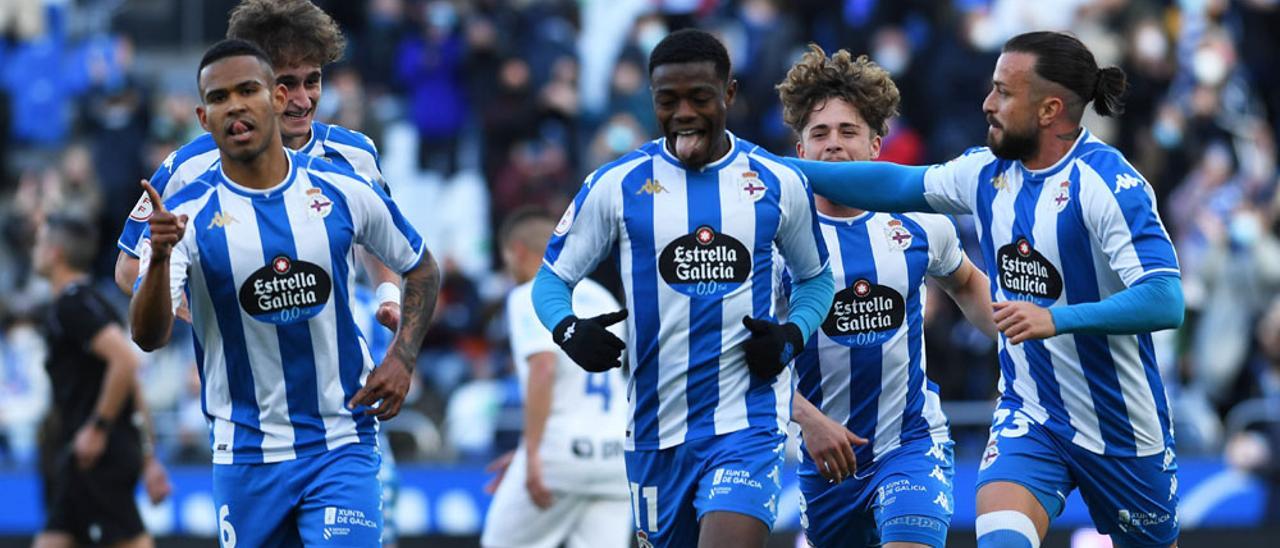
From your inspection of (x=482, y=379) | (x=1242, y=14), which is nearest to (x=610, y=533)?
(x=482, y=379)

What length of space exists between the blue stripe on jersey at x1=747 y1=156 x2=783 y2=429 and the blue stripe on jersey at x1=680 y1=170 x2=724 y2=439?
143 millimetres

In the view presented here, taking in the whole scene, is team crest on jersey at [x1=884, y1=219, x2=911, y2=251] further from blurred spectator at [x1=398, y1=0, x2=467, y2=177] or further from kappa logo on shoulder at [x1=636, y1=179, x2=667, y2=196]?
blurred spectator at [x1=398, y1=0, x2=467, y2=177]

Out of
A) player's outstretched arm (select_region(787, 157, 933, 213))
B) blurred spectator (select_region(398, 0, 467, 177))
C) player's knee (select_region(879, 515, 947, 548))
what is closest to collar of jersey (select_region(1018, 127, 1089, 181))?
player's outstretched arm (select_region(787, 157, 933, 213))

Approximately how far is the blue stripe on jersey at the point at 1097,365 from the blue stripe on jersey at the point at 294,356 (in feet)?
9.06

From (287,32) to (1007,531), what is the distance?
3.55 metres

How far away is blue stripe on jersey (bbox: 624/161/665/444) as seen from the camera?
694 centimetres

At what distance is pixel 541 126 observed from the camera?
739 inches

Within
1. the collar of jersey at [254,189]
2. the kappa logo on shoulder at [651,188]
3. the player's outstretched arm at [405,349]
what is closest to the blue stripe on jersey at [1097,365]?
the kappa logo on shoulder at [651,188]

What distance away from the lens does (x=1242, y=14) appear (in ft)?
60.4

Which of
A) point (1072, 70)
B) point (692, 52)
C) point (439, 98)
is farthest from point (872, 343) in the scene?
point (439, 98)

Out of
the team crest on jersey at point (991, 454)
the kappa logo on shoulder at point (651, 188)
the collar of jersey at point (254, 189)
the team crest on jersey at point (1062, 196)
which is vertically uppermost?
the collar of jersey at point (254, 189)

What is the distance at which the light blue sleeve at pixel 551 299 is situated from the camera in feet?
22.8

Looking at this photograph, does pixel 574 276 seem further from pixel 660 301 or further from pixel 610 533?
pixel 610 533

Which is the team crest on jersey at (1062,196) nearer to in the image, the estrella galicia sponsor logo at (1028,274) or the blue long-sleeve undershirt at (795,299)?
the estrella galicia sponsor logo at (1028,274)
